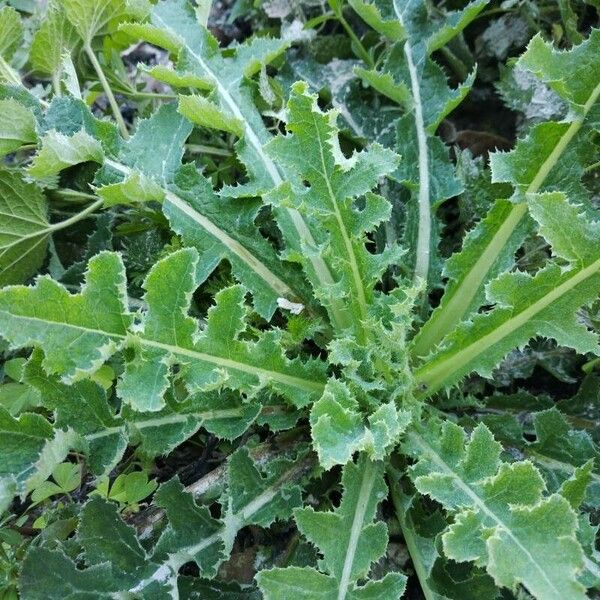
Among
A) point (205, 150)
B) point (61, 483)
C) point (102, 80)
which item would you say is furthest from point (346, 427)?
point (102, 80)

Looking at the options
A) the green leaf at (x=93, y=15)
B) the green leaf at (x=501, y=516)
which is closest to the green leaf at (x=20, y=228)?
the green leaf at (x=93, y=15)

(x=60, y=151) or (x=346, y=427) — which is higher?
(x=60, y=151)

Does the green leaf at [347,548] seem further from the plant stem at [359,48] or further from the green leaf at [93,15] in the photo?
the green leaf at [93,15]

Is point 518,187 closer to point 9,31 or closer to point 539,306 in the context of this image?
point 539,306

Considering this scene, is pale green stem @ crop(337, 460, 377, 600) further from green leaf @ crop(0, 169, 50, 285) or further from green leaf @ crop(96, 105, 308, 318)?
green leaf @ crop(0, 169, 50, 285)

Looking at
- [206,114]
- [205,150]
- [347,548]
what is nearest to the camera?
[347,548]

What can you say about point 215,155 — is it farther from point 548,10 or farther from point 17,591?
point 17,591
